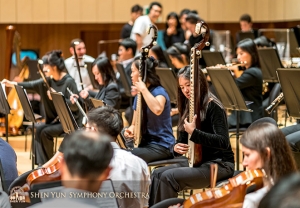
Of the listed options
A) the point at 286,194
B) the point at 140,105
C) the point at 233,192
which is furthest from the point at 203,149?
the point at 286,194

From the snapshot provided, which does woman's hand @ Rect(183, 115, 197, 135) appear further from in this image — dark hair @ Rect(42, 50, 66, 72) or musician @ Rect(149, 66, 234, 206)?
dark hair @ Rect(42, 50, 66, 72)

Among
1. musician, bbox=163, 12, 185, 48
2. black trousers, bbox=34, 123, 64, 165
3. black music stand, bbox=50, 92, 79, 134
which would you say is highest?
musician, bbox=163, 12, 185, 48

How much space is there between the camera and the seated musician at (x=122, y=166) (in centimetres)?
266

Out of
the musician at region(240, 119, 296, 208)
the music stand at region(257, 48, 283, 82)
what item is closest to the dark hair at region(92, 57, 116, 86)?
the music stand at region(257, 48, 283, 82)

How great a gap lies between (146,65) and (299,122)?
1395 mm

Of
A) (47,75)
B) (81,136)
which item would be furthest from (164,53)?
(81,136)

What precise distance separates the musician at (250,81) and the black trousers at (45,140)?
1695 mm

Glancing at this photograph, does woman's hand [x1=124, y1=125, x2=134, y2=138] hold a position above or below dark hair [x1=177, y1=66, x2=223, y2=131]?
below

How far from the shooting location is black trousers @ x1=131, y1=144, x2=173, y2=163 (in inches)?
165

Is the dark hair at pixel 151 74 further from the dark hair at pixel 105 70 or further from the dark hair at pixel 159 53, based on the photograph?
the dark hair at pixel 159 53

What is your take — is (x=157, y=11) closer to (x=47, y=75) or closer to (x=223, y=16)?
(x=47, y=75)

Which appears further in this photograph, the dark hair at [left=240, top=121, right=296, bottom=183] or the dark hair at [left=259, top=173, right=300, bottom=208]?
the dark hair at [left=240, top=121, right=296, bottom=183]

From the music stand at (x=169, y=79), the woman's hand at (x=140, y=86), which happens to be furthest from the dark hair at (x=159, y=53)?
the woman's hand at (x=140, y=86)

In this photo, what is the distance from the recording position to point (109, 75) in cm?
531
